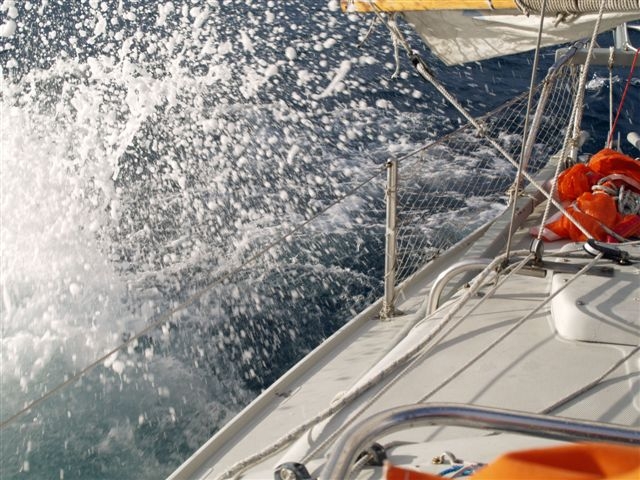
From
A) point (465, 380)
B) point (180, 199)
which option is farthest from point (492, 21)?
point (180, 199)

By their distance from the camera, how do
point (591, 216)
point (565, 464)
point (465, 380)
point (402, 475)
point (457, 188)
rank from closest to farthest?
1. point (565, 464)
2. point (402, 475)
3. point (465, 380)
4. point (591, 216)
5. point (457, 188)

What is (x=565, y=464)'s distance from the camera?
114cm

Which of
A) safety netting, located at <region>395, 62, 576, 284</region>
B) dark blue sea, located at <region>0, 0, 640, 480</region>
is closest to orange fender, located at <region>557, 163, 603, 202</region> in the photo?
safety netting, located at <region>395, 62, 576, 284</region>

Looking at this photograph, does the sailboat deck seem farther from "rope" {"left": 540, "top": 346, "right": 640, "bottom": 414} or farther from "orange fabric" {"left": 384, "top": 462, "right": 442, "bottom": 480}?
"orange fabric" {"left": 384, "top": 462, "right": 442, "bottom": 480}

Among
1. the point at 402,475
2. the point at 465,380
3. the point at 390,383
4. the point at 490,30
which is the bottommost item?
the point at 465,380

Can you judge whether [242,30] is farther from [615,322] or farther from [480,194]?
[615,322]

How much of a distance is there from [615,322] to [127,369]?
3.52 metres

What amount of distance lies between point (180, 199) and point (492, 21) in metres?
4.06

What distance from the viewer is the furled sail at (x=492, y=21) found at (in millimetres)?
3527

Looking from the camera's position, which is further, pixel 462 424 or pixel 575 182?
pixel 575 182

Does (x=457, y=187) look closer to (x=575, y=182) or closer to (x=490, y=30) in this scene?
(x=575, y=182)

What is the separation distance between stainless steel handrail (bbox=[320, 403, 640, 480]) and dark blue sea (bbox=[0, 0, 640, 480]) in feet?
4.12

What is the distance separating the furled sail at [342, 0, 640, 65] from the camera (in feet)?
11.6

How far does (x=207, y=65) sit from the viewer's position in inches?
401
